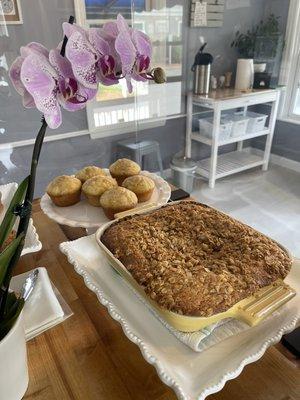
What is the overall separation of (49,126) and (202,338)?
34 centimetres

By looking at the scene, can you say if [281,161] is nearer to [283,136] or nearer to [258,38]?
[283,136]

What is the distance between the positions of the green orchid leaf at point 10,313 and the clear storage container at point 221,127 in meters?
2.29

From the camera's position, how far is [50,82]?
0.34 meters

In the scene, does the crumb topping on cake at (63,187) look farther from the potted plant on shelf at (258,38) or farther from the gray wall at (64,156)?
the potted plant on shelf at (258,38)

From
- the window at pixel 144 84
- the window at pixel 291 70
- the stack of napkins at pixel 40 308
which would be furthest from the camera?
the window at pixel 291 70

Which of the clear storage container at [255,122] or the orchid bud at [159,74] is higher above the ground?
the orchid bud at [159,74]

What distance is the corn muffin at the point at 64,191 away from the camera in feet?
2.50

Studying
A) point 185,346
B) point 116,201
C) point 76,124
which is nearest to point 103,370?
point 185,346

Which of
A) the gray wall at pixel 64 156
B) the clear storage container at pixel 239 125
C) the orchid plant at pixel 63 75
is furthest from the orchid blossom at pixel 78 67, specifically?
the clear storage container at pixel 239 125

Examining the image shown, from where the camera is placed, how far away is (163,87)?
249 centimetres

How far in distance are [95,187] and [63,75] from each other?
1.40ft

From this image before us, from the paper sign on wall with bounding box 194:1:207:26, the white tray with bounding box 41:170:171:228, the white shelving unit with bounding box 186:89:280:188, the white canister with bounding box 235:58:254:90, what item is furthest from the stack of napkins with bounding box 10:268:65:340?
the white canister with bounding box 235:58:254:90

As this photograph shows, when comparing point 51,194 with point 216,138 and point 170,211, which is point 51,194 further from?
point 216,138

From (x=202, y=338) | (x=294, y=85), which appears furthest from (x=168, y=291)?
(x=294, y=85)
